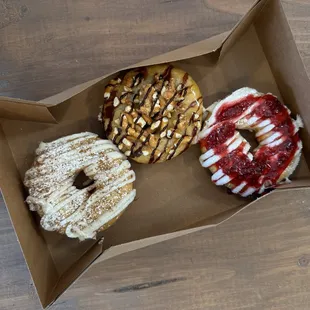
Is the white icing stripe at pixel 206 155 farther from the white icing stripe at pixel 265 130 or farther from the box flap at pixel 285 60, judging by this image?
the box flap at pixel 285 60

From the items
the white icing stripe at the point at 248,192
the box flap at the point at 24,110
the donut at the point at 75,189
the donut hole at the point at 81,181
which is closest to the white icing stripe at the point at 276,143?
the white icing stripe at the point at 248,192

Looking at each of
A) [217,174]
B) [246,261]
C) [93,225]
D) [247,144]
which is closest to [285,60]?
[247,144]

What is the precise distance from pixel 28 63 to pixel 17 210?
47cm

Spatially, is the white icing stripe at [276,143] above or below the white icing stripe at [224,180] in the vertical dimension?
above

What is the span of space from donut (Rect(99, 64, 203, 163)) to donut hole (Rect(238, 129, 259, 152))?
0.17 metres

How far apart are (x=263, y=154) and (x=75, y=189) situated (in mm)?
564

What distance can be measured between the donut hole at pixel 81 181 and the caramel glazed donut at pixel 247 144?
0.35 meters

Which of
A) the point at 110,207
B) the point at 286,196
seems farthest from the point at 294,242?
the point at 110,207

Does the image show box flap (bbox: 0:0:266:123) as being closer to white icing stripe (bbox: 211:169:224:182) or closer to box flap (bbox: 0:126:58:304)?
box flap (bbox: 0:126:58:304)

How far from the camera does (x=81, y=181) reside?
4.51ft

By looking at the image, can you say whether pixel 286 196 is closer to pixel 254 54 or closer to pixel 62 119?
pixel 254 54

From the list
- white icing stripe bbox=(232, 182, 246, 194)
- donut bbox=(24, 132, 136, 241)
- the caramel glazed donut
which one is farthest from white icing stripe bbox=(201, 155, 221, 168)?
donut bbox=(24, 132, 136, 241)

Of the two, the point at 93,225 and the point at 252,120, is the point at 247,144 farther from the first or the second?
the point at 93,225

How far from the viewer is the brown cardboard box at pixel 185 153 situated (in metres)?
1.29
